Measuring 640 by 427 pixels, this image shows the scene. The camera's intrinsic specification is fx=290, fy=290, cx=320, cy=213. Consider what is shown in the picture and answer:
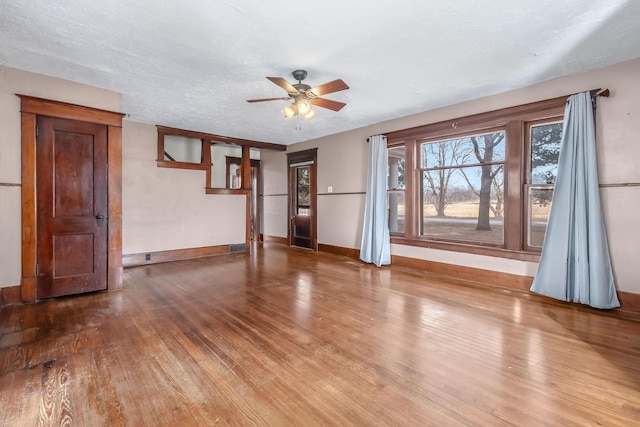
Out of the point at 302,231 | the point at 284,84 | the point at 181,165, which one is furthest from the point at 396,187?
the point at 181,165

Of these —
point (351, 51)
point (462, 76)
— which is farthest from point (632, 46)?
point (351, 51)

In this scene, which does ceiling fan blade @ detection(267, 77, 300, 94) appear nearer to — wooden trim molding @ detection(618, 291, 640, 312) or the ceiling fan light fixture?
the ceiling fan light fixture

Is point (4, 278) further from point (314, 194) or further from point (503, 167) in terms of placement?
point (503, 167)

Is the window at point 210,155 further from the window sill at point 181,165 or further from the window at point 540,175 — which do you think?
the window at point 540,175

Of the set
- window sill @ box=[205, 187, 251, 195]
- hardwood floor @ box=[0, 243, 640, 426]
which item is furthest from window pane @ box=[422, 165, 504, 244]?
window sill @ box=[205, 187, 251, 195]

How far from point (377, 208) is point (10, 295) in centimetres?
525

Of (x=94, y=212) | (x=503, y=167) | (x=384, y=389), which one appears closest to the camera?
(x=384, y=389)

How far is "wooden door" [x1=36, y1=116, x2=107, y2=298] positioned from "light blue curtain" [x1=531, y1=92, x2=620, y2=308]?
5.86 metres

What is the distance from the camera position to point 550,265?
11.9 ft

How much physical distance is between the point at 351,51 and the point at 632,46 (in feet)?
9.19

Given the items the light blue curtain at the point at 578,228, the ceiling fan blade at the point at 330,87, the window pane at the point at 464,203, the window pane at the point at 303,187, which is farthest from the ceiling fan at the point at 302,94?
the window pane at the point at 303,187

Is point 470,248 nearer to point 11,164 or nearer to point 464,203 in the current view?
point 464,203

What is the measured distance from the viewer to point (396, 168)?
5.72 metres

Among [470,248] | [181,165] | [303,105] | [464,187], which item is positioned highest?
[303,105]
